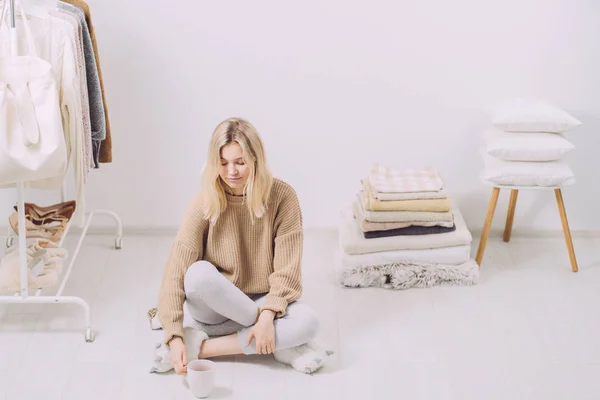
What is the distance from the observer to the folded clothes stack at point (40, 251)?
276 centimetres

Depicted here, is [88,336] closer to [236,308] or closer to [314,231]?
[236,308]

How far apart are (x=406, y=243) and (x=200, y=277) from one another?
869mm

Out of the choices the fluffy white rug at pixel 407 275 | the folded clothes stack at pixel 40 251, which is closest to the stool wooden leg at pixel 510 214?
the fluffy white rug at pixel 407 275

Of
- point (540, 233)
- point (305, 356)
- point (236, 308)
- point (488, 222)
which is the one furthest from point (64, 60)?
point (540, 233)

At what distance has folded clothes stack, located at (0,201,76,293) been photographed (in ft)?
9.04

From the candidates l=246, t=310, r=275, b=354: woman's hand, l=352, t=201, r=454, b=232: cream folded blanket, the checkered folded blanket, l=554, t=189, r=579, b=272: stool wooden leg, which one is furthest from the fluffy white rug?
l=246, t=310, r=275, b=354: woman's hand

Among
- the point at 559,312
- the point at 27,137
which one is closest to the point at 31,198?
the point at 27,137

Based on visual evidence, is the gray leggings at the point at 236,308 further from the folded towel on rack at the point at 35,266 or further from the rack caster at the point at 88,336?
the folded towel on rack at the point at 35,266

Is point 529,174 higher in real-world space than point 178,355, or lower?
higher

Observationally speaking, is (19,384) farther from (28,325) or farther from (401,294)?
(401,294)

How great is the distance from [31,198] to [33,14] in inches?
38.1

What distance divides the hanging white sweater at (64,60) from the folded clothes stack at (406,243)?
970 mm

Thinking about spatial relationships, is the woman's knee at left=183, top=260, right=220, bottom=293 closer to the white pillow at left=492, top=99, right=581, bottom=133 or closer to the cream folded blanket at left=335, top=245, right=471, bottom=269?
the cream folded blanket at left=335, top=245, right=471, bottom=269

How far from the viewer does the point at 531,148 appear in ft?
10.1
